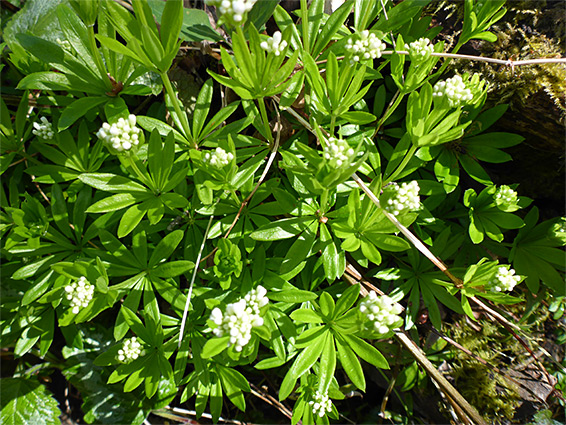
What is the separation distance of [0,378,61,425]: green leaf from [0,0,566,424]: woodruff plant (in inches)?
26.6

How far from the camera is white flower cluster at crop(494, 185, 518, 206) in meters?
2.41

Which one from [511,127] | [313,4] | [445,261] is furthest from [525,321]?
[313,4]

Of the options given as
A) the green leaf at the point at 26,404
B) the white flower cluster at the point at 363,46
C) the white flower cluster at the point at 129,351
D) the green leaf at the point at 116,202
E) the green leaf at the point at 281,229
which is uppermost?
the white flower cluster at the point at 363,46

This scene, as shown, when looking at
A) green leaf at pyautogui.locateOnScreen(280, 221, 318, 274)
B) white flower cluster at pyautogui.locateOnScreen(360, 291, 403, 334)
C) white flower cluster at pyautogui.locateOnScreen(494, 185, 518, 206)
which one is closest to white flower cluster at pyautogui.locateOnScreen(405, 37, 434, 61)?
white flower cluster at pyautogui.locateOnScreen(494, 185, 518, 206)

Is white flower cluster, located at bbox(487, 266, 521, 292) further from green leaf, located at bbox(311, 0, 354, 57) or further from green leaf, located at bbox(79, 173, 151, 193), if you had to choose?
green leaf, located at bbox(79, 173, 151, 193)

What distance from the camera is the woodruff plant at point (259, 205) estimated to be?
6.85ft

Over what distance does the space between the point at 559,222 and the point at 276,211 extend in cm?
200

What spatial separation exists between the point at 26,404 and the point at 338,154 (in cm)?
350

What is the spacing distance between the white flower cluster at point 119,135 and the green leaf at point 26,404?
2.74 m

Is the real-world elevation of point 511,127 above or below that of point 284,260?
above

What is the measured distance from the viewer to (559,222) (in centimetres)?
259

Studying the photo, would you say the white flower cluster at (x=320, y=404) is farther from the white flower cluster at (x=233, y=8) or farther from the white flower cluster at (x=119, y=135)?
the white flower cluster at (x=233, y=8)

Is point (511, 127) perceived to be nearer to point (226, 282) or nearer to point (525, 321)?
point (525, 321)

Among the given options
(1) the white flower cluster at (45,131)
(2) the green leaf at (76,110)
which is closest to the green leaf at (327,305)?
(2) the green leaf at (76,110)
